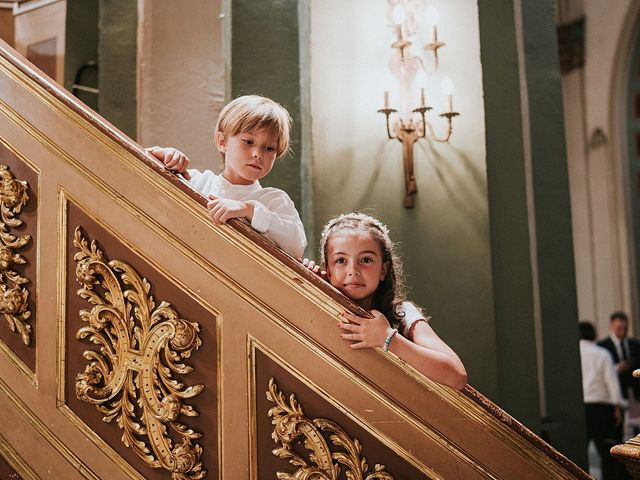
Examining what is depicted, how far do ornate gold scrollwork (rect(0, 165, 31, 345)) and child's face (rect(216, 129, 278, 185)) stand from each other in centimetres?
66

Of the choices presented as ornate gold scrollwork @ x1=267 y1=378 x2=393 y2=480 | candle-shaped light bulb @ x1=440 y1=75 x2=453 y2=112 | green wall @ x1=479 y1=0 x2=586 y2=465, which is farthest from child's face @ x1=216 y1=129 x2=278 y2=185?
green wall @ x1=479 y1=0 x2=586 y2=465

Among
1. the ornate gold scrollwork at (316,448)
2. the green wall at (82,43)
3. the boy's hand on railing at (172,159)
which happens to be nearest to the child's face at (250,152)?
the boy's hand on railing at (172,159)

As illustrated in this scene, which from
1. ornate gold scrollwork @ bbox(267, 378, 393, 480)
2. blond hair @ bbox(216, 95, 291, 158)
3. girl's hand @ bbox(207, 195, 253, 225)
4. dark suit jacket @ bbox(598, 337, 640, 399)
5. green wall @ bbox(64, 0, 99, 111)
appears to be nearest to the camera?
ornate gold scrollwork @ bbox(267, 378, 393, 480)

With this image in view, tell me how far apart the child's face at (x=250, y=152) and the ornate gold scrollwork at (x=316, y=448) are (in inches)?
32.7

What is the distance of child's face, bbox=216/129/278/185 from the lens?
218 cm

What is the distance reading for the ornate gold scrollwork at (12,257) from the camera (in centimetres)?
193

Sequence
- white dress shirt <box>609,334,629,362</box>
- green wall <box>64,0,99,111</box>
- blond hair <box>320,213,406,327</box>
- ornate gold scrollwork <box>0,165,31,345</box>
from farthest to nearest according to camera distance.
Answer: white dress shirt <box>609,334,629,362</box> < green wall <box>64,0,99,111</box> < blond hair <box>320,213,406,327</box> < ornate gold scrollwork <box>0,165,31,345</box>

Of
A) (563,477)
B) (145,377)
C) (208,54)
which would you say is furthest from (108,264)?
(208,54)

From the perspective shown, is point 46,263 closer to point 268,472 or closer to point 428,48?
point 268,472

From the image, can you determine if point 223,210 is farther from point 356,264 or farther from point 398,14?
point 398,14

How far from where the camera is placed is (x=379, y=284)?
82.5 inches

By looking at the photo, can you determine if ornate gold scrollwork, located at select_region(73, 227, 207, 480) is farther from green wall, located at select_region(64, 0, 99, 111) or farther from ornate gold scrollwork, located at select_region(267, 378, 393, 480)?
green wall, located at select_region(64, 0, 99, 111)

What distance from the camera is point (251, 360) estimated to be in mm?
1774

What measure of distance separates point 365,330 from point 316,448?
0.34 metres
